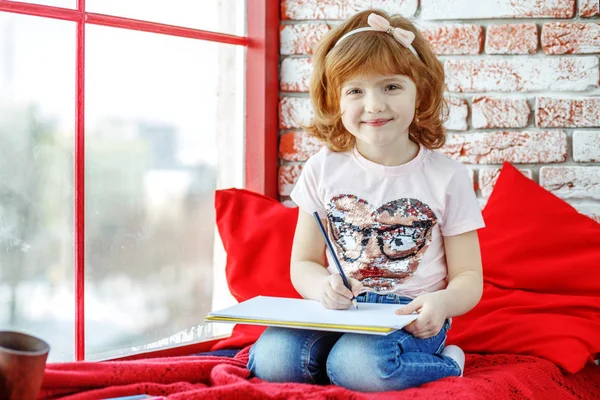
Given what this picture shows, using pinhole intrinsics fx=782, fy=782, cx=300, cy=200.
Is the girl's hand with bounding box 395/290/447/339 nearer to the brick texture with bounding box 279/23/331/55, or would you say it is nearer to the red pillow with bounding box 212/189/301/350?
the red pillow with bounding box 212/189/301/350

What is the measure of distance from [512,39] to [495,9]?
0.09m

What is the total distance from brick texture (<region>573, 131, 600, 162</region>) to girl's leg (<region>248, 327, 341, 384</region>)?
0.88 meters

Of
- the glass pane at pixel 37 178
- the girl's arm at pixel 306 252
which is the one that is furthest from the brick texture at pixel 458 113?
the glass pane at pixel 37 178

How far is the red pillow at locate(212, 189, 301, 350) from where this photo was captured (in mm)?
1814

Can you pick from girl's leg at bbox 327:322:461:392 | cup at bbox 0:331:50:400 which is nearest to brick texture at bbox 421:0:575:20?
girl's leg at bbox 327:322:461:392

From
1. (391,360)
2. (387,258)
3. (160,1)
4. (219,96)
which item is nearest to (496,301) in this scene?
(387,258)

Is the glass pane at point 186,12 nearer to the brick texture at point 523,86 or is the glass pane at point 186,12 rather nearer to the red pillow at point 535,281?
the brick texture at point 523,86

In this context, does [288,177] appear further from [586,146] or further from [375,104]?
[586,146]

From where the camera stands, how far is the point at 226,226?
1890 millimetres

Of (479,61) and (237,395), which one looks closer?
(237,395)

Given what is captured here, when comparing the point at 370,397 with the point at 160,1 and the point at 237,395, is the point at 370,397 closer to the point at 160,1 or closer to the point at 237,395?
the point at 237,395

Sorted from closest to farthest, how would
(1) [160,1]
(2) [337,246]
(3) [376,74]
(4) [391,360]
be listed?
(4) [391,360] → (3) [376,74] → (2) [337,246] → (1) [160,1]

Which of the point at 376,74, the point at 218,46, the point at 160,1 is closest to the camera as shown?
the point at 376,74

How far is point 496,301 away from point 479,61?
64 cm
